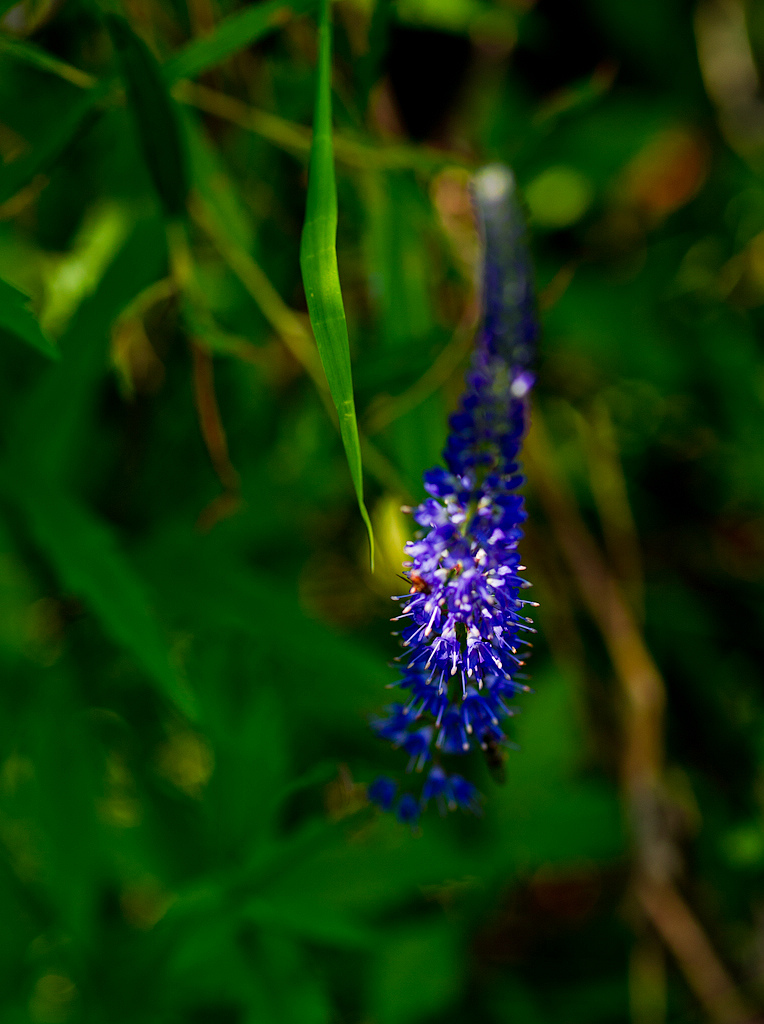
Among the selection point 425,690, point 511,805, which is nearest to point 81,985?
point 511,805

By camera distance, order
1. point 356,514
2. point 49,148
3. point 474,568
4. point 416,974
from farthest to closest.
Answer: point 356,514
point 416,974
point 49,148
point 474,568

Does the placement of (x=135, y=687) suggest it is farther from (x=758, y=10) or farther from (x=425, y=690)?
(x=758, y=10)

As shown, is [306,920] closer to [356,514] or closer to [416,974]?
[416,974]

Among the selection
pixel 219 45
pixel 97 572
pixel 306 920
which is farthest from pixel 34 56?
pixel 306 920

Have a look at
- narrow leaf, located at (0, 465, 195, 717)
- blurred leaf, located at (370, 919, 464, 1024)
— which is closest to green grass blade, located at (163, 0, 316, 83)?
narrow leaf, located at (0, 465, 195, 717)

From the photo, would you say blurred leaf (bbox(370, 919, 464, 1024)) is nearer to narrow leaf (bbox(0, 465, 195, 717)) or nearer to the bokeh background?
the bokeh background

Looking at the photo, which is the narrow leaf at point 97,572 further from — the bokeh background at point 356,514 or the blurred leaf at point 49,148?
the blurred leaf at point 49,148
